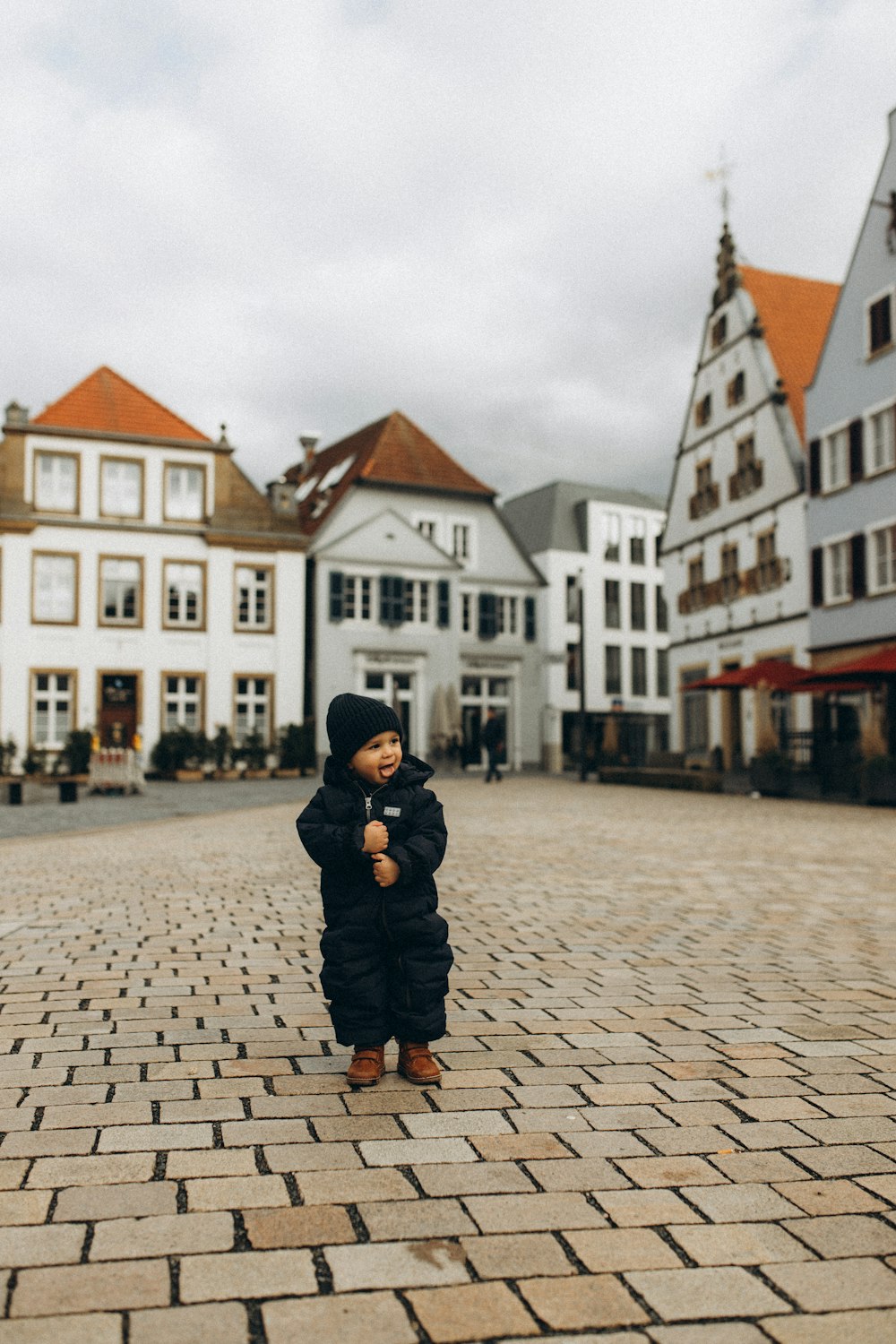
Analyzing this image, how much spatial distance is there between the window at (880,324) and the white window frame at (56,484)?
69.1ft

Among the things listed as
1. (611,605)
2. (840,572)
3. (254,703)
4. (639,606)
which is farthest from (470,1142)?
(639,606)

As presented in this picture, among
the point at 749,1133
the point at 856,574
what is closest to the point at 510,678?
the point at 856,574

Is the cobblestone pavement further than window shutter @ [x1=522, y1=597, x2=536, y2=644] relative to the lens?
No

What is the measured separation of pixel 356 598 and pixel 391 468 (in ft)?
17.2

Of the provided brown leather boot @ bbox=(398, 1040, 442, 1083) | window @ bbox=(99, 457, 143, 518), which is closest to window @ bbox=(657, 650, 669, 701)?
window @ bbox=(99, 457, 143, 518)

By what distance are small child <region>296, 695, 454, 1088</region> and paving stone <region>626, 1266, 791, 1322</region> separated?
1.42 m

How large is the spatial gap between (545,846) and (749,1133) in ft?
30.3

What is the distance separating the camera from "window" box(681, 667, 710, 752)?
36094mm

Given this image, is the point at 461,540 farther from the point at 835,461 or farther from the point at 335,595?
the point at 835,461

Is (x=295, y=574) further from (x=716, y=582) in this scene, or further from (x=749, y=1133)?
(x=749, y=1133)

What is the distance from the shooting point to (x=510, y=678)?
43.9 meters

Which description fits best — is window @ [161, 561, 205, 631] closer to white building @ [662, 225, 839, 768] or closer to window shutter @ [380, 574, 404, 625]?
window shutter @ [380, 574, 404, 625]

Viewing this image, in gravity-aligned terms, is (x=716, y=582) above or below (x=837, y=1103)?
above

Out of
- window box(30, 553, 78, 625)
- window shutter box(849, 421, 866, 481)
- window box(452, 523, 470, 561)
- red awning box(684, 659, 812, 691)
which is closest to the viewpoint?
red awning box(684, 659, 812, 691)
